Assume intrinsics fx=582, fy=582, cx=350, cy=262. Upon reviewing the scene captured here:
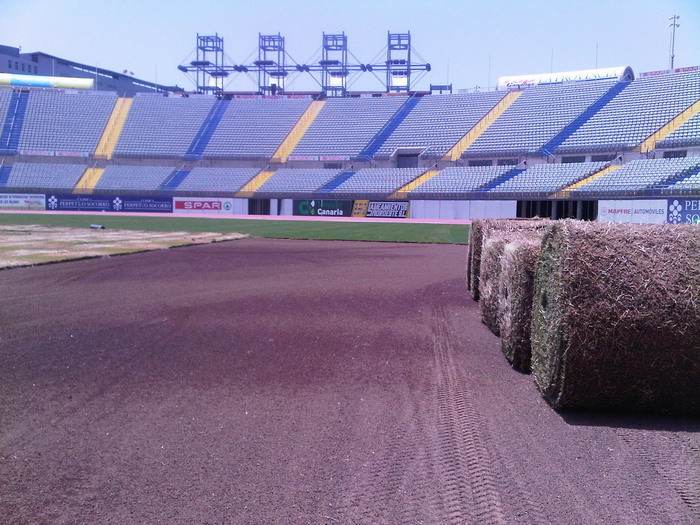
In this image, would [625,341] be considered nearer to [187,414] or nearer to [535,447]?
[535,447]

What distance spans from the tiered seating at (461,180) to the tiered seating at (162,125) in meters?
27.2

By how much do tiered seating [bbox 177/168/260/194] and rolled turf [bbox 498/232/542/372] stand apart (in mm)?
50923

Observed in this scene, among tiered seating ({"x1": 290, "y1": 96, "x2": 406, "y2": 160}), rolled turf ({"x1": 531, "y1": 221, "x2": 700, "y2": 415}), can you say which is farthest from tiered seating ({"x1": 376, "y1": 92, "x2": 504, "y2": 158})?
rolled turf ({"x1": 531, "y1": 221, "x2": 700, "y2": 415})

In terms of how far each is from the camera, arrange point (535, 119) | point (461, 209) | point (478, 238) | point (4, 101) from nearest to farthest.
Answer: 1. point (478, 238)
2. point (461, 209)
3. point (535, 119)
4. point (4, 101)

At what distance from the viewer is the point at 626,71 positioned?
184 feet

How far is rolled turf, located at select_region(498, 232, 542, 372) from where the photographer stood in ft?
21.7

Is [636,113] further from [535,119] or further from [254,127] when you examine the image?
[254,127]

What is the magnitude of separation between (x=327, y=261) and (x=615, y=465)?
1403cm

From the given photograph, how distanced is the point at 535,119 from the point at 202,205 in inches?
1262

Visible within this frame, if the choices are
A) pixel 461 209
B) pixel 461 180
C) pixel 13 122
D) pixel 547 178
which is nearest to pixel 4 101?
pixel 13 122

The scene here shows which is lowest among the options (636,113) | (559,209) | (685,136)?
(559,209)

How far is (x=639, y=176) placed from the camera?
136 feet

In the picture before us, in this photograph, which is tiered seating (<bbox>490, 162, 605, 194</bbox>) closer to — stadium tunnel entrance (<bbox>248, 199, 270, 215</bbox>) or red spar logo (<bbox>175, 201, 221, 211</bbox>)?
stadium tunnel entrance (<bbox>248, 199, 270, 215</bbox>)

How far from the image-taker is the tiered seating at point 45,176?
190ft
